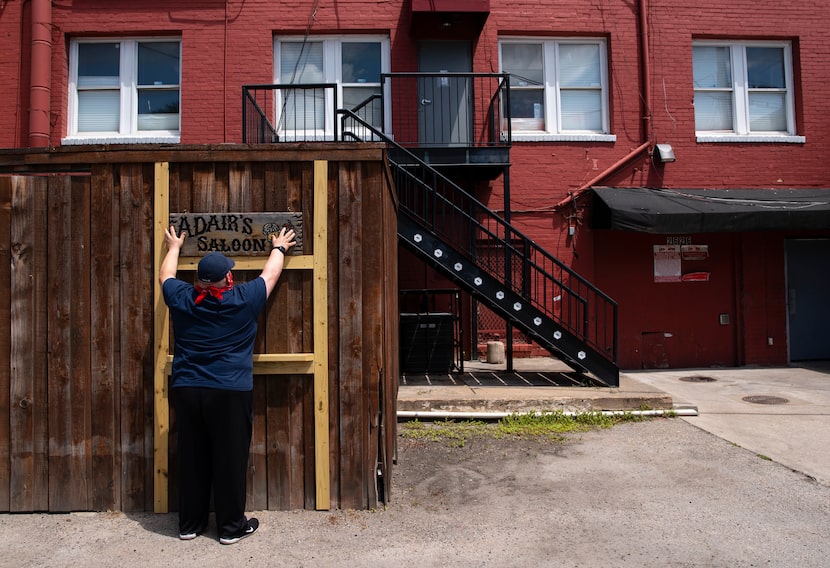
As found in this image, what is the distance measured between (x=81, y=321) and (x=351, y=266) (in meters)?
1.91

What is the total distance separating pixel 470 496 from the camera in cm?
448

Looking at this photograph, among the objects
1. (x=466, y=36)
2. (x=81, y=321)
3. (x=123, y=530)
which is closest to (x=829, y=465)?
(x=123, y=530)

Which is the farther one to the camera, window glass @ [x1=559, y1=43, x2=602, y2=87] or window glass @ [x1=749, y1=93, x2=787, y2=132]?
window glass @ [x1=749, y1=93, x2=787, y2=132]

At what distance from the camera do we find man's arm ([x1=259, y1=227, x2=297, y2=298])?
12.8 ft

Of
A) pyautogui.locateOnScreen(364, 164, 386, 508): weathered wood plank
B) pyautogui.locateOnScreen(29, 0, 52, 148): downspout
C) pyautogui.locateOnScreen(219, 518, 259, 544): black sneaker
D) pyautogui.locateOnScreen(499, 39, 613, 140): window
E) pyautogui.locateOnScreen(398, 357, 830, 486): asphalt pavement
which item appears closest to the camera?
pyautogui.locateOnScreen(219, 518, 259, 544): black sneaker

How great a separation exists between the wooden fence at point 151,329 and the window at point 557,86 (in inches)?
291

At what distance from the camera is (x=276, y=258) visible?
3.96 meters

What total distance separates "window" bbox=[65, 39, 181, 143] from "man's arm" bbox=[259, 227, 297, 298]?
7.57 m

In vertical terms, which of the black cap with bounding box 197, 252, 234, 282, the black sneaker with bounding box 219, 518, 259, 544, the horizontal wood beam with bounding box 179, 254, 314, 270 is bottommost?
the black sneaker with bounding box 219, 518, 259, 544

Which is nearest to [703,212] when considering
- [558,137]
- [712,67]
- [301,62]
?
[558,137]

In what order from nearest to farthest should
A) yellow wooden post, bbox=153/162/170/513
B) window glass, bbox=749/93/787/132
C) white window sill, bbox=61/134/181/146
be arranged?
1. yellow wooden post, bbox=153/162/170/513
2. white window sill, bbox=61/134/181/146
3. window glass, bbox=749/93/787/132

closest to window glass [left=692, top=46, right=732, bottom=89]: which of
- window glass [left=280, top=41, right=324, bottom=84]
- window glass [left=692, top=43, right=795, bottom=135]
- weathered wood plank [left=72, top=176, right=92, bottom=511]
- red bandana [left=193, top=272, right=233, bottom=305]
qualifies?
window glass [left=692, top=43, right=795, bottom=135]

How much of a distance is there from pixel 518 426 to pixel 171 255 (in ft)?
13.6

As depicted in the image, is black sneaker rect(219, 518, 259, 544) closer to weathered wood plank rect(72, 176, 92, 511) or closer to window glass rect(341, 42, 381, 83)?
weathered wood plank rect(72, 176, 92, 511)
